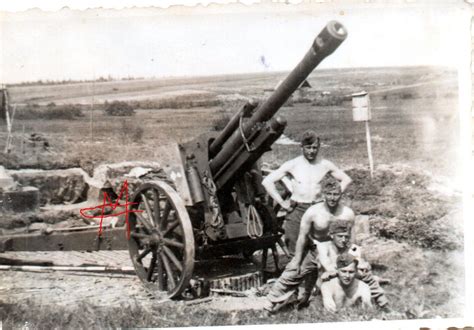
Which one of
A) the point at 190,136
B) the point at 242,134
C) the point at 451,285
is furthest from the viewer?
the point at 190,136

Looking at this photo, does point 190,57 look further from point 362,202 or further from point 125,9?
point 362,202

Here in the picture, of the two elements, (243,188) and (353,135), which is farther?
(353,135)

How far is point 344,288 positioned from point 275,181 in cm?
138

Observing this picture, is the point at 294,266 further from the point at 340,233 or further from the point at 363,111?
the point at 363,111

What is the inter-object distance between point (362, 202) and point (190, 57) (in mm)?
2810

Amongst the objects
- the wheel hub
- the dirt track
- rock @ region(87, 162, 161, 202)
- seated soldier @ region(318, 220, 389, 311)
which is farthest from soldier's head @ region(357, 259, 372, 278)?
rock @ region(87, 162, 161, 202)

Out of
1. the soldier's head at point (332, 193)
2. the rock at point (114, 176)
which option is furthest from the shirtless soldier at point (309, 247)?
the rock at point (114, 176)

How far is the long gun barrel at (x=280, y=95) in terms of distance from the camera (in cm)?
655

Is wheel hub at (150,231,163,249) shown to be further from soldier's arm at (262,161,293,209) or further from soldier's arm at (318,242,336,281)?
soldier's arm at (318,242,336,281)

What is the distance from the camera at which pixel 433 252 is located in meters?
7.97

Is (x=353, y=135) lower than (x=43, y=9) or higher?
lower

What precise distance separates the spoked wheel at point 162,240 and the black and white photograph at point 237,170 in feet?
0.08

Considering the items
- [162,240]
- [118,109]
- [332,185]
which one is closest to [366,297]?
[332,185]

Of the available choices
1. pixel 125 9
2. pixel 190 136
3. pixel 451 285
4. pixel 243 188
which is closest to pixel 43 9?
pixel 125 9
